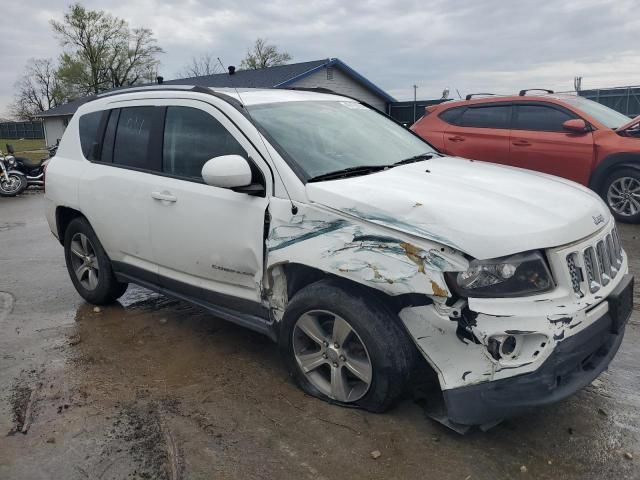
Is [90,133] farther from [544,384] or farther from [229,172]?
[544,384]

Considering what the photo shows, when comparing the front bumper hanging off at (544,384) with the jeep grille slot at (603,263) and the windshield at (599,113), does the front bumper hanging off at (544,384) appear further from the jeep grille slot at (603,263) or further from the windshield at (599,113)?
the windshield at (599,113)

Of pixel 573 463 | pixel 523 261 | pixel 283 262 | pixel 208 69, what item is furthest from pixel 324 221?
pixel 208 69

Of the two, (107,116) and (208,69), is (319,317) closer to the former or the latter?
(107,116)

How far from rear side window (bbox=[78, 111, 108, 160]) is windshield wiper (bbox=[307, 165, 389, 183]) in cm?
234

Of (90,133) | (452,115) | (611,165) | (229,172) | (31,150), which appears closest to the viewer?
(229,172)

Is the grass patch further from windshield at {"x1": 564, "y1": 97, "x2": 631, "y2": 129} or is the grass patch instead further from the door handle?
the door handle

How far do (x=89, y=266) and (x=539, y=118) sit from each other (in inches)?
254

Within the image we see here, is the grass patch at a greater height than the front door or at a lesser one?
lesser

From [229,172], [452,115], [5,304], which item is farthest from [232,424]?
[452,115]

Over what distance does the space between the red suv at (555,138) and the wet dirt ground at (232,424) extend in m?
3.87

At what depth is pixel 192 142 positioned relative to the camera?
3811 mm

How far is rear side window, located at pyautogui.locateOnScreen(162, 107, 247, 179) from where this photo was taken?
3605 millimetres

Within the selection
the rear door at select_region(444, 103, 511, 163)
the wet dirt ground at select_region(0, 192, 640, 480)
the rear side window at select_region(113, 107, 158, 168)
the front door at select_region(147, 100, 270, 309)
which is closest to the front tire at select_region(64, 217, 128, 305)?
the wet dirt ground at select_region(0, 192, 640, 480)

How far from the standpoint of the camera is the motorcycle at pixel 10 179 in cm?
1421
